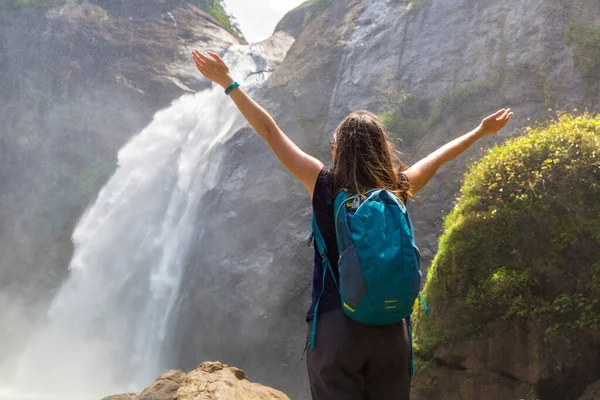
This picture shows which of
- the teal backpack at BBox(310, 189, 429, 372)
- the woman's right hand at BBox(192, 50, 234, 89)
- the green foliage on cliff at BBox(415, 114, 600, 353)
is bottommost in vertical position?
the green foliage on cliff at BBox(415, 114, 600, 353)

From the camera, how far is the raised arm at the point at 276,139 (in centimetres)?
222

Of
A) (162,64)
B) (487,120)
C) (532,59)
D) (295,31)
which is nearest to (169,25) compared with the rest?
(162,64)

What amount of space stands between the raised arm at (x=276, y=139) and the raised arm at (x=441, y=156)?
18.1 inches

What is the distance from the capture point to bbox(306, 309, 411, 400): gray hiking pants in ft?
6.21

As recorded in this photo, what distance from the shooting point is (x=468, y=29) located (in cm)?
1325

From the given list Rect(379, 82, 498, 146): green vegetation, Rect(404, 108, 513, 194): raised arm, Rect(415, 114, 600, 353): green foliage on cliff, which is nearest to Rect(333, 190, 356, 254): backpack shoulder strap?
Rect(404, 108, 513, 194): raised arm

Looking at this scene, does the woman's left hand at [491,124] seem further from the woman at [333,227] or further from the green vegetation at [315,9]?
the green vegetation at [315,9]

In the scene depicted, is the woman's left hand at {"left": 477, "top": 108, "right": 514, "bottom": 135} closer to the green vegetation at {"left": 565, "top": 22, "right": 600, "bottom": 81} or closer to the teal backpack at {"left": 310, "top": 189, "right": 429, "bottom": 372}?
the teal backpack at {"left": 310, "top": 189, "right": 429, "bottom": 372}

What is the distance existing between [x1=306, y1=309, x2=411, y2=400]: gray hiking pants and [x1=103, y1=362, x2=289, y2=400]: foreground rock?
10.4 ft

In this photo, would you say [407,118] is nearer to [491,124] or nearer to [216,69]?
[491,124]

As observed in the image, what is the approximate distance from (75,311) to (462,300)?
52.9 feet

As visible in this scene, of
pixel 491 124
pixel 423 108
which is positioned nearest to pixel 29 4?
pixel 423 108

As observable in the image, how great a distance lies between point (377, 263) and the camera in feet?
6.16

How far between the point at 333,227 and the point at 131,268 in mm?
15561
